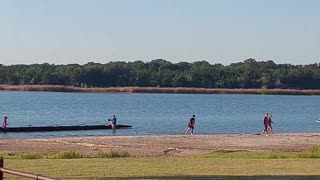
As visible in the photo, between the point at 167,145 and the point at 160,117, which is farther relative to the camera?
the point at 160,117

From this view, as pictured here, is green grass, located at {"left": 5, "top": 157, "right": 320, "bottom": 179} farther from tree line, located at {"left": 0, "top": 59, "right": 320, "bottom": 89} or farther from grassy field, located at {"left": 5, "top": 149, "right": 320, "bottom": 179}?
tree line, located at {"left": 0, "top": 59, "right": 320, "bottom": 89}

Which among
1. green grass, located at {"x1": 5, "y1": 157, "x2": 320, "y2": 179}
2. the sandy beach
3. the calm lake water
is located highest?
green grass, located at {"x1": 5, "y1": 157, "x2": 320, "y2": 179}

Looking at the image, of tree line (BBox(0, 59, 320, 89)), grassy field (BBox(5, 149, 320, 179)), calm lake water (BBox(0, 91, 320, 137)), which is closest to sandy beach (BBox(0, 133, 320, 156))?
grassy field (BBox(5, 149, 320, 179))

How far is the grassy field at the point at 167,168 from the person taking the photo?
16.6 m

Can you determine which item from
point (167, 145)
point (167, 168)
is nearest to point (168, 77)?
point (167, 145)

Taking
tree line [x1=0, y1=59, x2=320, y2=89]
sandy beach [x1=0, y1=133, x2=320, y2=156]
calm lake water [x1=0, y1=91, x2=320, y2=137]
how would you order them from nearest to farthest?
sandy beach [x1=0, y1=133, x2=320, y2=156]
calm lake water [x1=0, y1=91, x2=320, y2=137]
tree line [x1=0, y1=59, x2=320, y2=89]

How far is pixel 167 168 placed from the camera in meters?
18.2

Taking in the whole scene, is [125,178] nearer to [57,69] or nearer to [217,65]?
[57,69]

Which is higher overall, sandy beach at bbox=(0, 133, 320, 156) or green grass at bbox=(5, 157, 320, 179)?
green grass at bbox=(5, 157, 320, 179)

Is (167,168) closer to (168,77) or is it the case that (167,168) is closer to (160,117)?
(160,117)

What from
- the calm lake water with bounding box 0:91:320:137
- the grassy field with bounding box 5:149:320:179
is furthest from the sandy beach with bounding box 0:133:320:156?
the calm lake water with bounding box 0:91:320:137

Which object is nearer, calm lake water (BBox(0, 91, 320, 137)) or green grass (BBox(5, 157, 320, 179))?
green grass (BBox(5, 157, 320, 179))

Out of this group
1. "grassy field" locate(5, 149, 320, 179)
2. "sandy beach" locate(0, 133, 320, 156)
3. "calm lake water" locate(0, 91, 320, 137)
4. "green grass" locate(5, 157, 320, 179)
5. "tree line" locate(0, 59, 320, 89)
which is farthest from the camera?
"tree line" locate(0, 59, 320, 89)

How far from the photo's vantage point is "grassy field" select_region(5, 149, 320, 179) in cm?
1662
